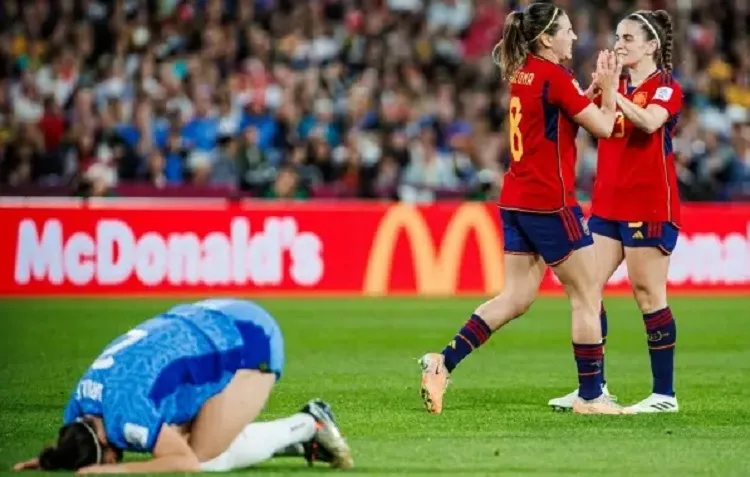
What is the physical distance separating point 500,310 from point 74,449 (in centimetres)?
378

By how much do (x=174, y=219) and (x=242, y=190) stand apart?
2335 millimetres

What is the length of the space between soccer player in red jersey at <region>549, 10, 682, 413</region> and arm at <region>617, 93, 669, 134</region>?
117mm

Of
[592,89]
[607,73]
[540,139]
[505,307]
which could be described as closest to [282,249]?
[505,307]

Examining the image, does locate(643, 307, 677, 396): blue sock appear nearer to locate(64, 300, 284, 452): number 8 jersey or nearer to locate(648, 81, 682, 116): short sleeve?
locate(648, 81, 682, 116): short sleeve

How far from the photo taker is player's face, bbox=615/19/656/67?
33.2 feet

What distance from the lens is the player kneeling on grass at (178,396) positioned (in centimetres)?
699

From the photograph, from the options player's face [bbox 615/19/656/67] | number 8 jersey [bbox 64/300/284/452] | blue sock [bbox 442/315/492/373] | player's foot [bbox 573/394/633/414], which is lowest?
player's foot [bbox 573/394/633/414]

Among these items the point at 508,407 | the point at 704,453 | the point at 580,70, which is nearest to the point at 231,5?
the point at 580,70

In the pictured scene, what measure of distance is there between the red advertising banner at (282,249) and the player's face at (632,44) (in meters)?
10.7

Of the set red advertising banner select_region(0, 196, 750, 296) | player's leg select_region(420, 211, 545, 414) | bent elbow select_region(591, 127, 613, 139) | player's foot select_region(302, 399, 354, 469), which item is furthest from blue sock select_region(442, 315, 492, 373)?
red advertising banner select_region(0, 196, 750, 296)

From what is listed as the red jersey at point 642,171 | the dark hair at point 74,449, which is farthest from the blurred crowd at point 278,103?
the dark hair at point 74,449

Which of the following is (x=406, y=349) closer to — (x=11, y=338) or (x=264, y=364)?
(x=11, y=338)

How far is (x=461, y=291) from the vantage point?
2108 cm

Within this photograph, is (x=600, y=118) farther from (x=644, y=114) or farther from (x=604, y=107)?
(x=644, y=114)
